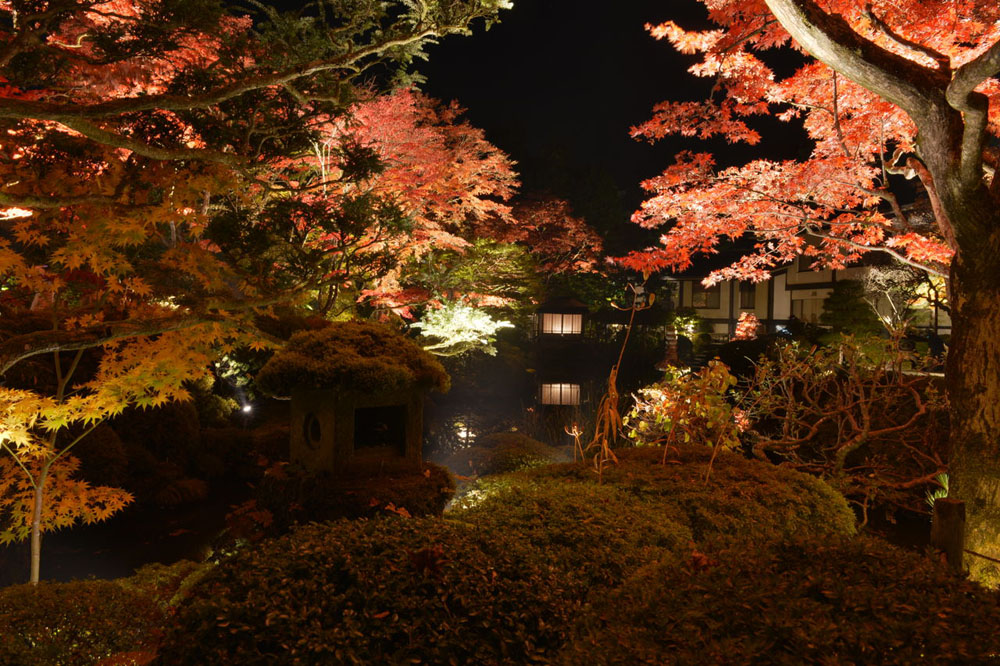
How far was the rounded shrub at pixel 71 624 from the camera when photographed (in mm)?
3383

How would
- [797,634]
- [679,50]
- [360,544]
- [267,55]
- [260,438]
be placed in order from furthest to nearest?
[260,438], [679,50], [267,55], [360,544], [797,634]

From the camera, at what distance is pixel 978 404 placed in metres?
4.55

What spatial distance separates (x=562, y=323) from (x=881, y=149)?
59.6 ft

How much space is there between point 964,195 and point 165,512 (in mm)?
10351

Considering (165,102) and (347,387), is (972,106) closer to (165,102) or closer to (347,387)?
(347,387)

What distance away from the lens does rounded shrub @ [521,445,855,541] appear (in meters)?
4.11

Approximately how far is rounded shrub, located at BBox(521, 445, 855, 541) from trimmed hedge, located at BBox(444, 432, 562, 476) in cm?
529

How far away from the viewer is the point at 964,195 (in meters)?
4.57

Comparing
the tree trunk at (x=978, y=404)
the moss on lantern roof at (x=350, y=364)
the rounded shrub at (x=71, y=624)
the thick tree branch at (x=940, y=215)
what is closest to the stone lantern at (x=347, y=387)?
the moss on lantern roof at (x=350, y=364)

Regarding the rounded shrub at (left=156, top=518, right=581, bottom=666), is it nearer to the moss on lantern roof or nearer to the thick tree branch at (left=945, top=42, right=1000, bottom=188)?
the moss on lantern roof

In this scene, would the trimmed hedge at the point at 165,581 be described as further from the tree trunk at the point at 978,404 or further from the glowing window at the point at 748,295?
the glowing window at the point at 748,295

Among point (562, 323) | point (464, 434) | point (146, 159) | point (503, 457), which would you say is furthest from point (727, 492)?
point (562, 323)

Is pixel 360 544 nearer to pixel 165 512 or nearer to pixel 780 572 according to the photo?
pixel 780 572

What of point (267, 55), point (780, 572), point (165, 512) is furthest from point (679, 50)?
point (165, 512)
